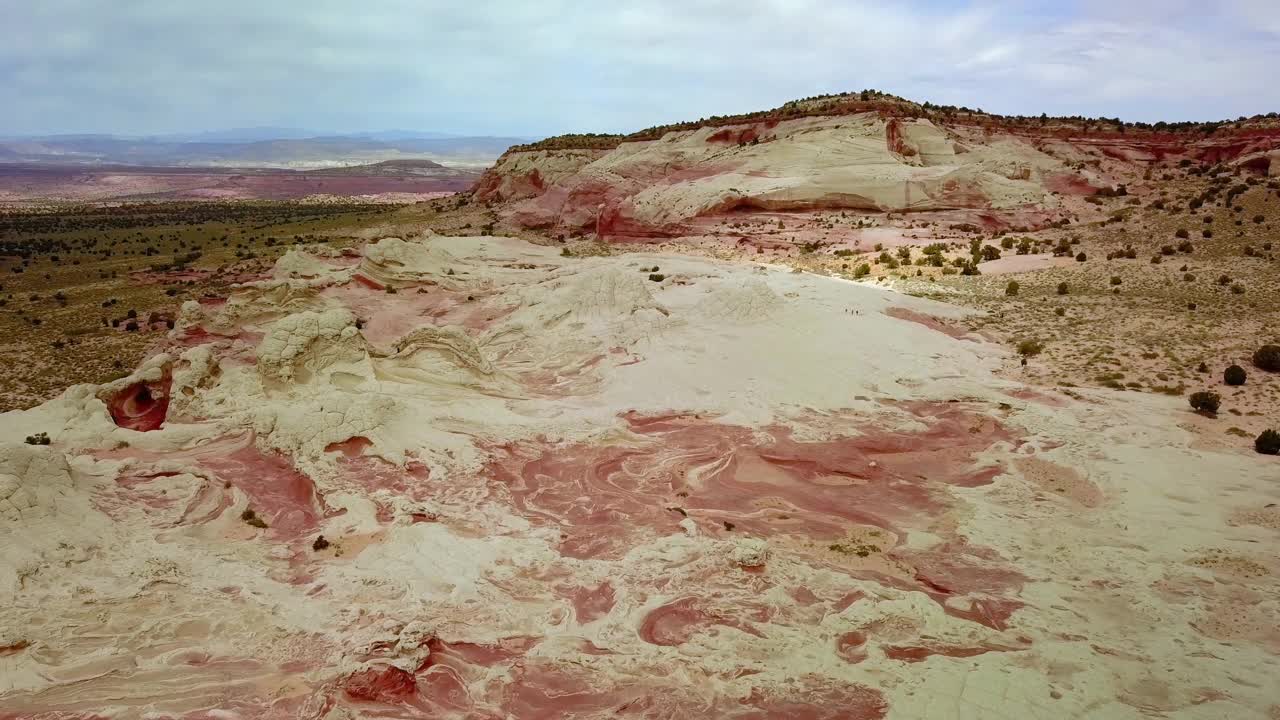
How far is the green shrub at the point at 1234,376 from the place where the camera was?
14852 mm

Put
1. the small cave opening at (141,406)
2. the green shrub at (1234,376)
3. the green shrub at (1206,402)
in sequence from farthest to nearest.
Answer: the green shrub at (1234,376)
the green shrub at (1206,402)
the small cave opening at (141,406)

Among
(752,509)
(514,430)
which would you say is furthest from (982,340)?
(514,430)

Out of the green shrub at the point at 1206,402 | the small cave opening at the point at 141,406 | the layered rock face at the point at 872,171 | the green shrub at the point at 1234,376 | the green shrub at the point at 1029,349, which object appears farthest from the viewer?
the layered rock face at the point at 872,171

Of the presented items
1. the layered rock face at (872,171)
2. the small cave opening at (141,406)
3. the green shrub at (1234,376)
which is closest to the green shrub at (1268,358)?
the green shrub at (1234,376)

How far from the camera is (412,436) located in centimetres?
1266

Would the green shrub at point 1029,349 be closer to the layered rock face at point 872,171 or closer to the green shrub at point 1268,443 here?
the green shrub at point 1268,443

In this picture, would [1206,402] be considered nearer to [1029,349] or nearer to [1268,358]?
[1268,358]

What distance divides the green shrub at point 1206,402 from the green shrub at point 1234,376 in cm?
137

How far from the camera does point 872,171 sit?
36.9 metres

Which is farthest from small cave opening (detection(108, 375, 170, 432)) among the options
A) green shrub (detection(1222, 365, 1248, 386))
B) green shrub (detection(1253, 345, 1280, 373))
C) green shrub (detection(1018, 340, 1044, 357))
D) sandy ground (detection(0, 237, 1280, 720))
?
green shrub (detection(1253, 345, 1280, 373))

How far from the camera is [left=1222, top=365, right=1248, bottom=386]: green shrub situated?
48.7 ft

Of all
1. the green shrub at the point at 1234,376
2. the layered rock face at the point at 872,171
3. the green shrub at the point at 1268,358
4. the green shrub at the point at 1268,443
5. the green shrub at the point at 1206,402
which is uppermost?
the layered rock face at the point at 872,171

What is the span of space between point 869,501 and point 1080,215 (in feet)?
96.4

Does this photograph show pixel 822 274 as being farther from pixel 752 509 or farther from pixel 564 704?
pixel 564 704
